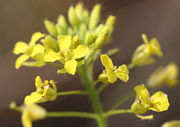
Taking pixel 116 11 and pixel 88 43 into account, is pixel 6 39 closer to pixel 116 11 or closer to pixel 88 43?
pixel 116 11

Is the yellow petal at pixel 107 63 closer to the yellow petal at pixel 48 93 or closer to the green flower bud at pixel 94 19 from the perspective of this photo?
the yellow petal at pixel 48 93

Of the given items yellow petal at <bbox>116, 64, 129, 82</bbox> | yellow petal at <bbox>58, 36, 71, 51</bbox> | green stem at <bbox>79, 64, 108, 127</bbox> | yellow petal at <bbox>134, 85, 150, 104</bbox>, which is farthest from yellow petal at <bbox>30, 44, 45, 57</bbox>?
yellow petal at <bbox>134, 85, 150, 104</bbox>

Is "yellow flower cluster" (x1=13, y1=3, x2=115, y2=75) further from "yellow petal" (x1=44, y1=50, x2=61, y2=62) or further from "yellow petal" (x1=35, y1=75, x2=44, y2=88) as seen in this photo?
"yellow petal" (x1=35, y1=75, x2=44, y2=88)

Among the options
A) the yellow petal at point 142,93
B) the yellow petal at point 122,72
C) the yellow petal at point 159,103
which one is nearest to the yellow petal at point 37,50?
the yellow petal at point 122,72

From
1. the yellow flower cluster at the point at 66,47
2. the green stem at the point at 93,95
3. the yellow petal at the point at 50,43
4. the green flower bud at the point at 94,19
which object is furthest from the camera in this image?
the green flower bud at the point at 94,19

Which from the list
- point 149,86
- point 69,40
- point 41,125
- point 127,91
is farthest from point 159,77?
point 41,125

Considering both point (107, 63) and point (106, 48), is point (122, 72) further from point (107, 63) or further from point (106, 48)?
point (106, 48)
